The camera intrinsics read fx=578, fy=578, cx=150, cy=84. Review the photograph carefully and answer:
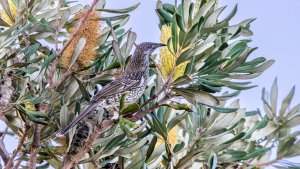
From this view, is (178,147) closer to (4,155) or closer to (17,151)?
(17,151)

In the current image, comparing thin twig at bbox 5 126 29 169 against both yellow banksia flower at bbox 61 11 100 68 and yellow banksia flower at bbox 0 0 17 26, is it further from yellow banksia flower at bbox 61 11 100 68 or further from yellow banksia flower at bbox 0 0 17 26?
yellow banksia flower at bbox 0 0 17 26

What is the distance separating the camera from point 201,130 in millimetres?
2412

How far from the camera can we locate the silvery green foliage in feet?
7.16

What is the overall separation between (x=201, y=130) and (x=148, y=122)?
0.24 metres

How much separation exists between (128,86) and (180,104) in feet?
0.75

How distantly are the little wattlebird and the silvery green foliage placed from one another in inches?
1.8

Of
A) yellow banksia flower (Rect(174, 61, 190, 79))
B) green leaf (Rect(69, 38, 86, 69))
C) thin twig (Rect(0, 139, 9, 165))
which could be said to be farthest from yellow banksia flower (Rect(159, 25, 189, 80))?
thin twig (Rect(0, 139, 9, 165))

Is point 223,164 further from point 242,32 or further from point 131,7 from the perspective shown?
point 131,7

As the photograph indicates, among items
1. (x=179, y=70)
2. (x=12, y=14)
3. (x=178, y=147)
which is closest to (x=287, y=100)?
(x=178, y=147)

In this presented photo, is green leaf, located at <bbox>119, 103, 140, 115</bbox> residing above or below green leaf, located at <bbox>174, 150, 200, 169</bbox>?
above

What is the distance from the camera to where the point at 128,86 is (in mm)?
2240

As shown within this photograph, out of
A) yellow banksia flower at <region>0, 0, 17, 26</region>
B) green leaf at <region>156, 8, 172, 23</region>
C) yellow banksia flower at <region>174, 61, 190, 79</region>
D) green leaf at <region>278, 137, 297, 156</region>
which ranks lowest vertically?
green leaf at <region>278, 137, 297, 156</region>

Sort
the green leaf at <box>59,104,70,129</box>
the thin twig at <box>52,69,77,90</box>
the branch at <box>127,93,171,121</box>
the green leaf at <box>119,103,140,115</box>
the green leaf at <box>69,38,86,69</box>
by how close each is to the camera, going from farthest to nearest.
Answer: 1. the thin twig at <box>52,69,77,90</box>
2. the green leaf at <box>69,38,86,69</box>
3. the green leaf at <box>59,104,70,129</box>
4. the branch at <box>127,93,171,121</box>
5. the green leaf at <box>119,103,140,115</box>

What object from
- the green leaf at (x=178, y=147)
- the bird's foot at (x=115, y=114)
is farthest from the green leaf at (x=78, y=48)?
the green leaf at (x=178, y=147)
